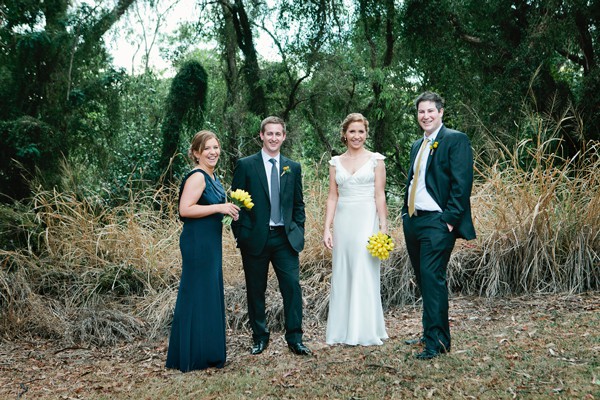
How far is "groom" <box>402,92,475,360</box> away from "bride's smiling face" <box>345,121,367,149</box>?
701 millimetres

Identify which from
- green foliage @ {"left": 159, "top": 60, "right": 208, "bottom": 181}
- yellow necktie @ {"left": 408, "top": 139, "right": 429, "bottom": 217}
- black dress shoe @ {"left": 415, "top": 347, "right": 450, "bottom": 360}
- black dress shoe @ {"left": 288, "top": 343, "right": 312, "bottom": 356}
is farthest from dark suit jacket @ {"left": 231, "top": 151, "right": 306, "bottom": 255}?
green foliage @ {"left": 159, "top": 60, "right": 208, "bottom": 181}

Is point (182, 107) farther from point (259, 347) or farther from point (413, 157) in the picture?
point (413, 157)

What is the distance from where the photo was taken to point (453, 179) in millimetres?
4746

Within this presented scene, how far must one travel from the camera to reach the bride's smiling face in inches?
217

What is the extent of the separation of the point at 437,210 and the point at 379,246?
73cm

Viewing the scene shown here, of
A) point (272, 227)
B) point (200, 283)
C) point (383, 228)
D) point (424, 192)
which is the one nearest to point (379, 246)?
point (383, 228)

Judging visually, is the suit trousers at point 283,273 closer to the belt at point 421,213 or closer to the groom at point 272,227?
the groom at point 272,227

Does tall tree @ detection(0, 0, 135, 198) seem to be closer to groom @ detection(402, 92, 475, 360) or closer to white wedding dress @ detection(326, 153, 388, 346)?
white wedding dress @ detection(326, 153, 388, 346)

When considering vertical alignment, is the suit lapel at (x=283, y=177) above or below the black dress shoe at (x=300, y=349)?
above

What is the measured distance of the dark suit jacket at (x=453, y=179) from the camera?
4688mm

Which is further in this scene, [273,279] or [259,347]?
[273,279]

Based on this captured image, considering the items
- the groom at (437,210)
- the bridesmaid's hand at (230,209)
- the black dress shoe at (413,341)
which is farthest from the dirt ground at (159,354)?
the bridesmaid's hand at (230,209)

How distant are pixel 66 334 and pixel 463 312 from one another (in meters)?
4.32

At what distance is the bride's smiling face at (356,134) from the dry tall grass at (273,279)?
2216 millimetres
